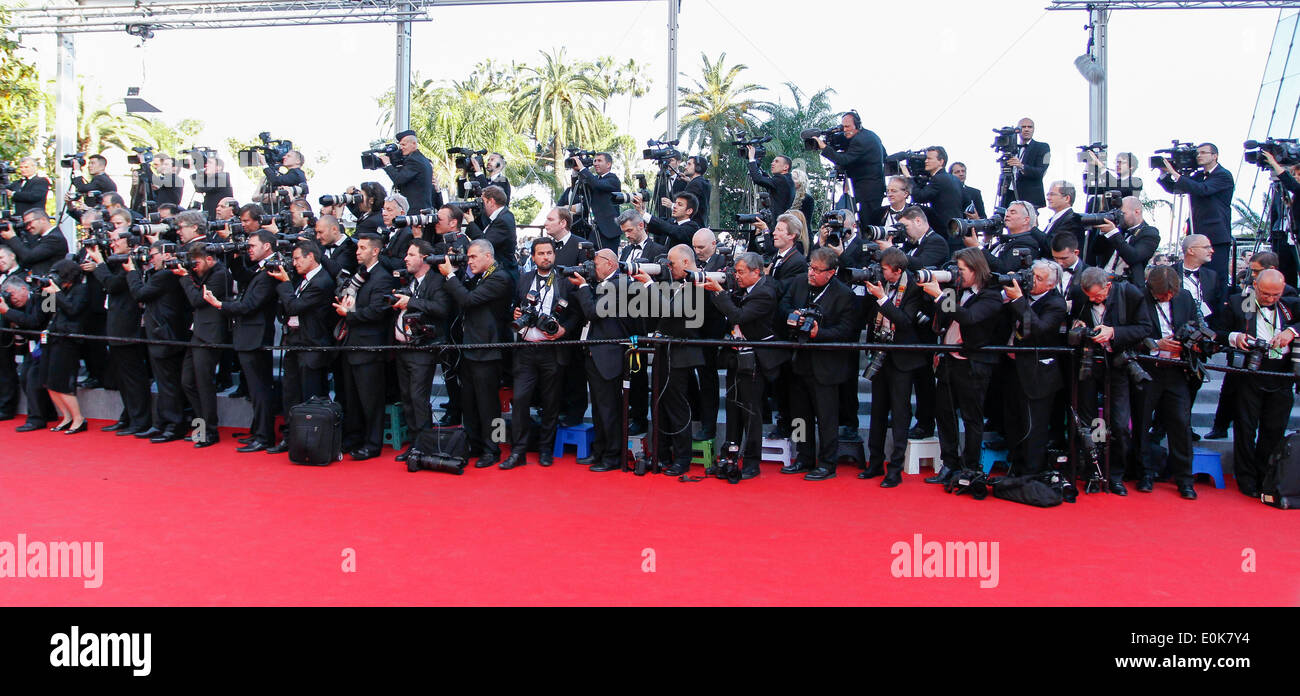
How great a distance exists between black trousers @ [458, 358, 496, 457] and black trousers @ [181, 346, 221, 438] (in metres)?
2.16

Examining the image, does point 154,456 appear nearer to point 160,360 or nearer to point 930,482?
point 160,360

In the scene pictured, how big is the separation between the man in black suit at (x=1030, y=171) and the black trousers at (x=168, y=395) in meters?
7.61

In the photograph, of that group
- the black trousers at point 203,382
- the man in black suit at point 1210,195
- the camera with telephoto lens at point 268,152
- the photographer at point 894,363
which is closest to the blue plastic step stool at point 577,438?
the photographer at point 894,363

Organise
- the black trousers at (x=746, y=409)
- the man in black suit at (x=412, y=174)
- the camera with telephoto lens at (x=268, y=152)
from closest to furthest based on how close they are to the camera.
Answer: the black trousers at (x=746, y=409)
the man in black suit at (x=412, y=174)
the camera with telephoto lens at (x=268, y=152)

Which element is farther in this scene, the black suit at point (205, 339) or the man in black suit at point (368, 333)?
the black suit at point (205, 339)

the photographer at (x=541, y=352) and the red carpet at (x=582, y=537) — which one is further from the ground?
the photographer at (x=541, y=352)

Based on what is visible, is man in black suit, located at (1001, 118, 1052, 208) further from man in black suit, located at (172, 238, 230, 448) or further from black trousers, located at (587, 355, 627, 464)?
man in black suit, located at (172, 238, 230, 448)

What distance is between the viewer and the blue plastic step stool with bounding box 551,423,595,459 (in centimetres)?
755

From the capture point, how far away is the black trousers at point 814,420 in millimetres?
6906

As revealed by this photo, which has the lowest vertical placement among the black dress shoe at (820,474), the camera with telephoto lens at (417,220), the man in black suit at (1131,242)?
the black dress shoe at (820,474)

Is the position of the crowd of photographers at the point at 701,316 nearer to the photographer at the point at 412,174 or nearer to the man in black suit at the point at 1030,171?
the photographer at the point at 412,174

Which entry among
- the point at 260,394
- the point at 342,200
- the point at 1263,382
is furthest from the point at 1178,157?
the point at 260,394

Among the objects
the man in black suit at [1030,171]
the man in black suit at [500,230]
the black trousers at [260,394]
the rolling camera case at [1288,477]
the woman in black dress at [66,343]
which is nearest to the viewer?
the rolling camera case at [1288,477]

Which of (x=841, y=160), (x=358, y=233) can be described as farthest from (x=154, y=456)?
(x=841, y=160)
